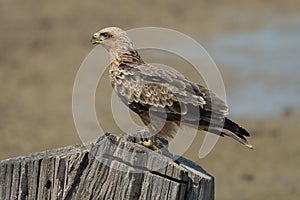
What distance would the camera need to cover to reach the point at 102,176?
10.1 ft

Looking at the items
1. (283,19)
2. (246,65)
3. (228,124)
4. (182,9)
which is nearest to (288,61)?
(246,65)

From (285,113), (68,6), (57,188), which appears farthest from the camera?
(68,6)

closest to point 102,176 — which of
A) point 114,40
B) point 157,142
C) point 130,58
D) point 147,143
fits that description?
point 147,143

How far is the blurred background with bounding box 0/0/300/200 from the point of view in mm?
9539

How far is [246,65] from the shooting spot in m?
13.6

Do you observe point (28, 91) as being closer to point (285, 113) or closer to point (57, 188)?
point (285, 113)

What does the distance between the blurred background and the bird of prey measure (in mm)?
4062

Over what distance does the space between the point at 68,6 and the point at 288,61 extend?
5.36 m

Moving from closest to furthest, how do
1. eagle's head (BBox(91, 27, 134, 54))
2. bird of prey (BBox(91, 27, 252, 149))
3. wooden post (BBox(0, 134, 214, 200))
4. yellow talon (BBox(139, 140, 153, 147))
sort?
wooden post (BBox(0, 134, 214, 200)), yellow talon (BBox(139, 140, 153, 147)), bird of prey (BBox(91, 27, 252, 149)), eagle's head (BBox(91, 27, 134, 54))

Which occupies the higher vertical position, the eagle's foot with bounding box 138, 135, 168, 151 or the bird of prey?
the bird of prey

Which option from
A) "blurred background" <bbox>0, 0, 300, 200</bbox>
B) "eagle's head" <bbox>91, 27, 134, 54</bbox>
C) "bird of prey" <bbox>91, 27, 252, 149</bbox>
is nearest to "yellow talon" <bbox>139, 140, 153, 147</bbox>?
"bird of prey" <bbox>91, 27, 252, 149</bbox>

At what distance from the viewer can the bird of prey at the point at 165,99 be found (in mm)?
4008

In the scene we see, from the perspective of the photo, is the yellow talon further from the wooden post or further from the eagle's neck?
the eagle's neck

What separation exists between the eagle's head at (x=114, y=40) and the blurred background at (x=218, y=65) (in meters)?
3.85
